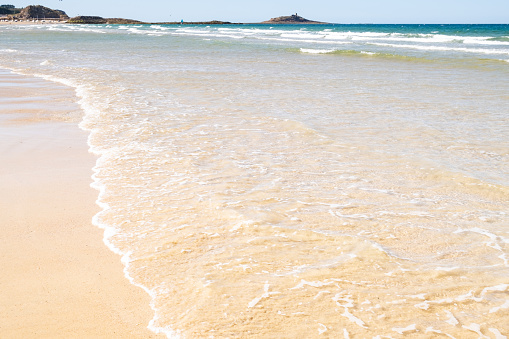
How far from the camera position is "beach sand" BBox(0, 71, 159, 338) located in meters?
2.72

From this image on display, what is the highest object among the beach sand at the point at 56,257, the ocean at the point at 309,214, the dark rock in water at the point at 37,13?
the dark rock in water at the point at 37,13

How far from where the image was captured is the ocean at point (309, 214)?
9.24ft

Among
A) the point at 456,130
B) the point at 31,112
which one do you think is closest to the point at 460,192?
the point at 456,130

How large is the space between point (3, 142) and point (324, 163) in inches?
166

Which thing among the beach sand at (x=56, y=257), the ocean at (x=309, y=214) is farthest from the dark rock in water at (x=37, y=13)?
the beach sand at (x=56, y=257)

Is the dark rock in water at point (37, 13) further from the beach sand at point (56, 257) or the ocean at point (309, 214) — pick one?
the beach sand at point (56, 257)

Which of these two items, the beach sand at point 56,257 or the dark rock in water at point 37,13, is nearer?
the beach sand at point 56,257

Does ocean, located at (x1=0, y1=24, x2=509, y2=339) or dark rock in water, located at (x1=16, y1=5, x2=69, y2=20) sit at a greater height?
dark rock in water, located at (x1=16, y1=5, x2=69, y2=20)

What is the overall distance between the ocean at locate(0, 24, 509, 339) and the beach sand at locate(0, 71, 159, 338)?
146 mm

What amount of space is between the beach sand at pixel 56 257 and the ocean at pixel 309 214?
5.8 inches

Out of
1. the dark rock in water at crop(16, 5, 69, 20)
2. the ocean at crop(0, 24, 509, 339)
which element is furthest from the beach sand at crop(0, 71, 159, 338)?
the dark rock in water at crop(16, 5, 69, 20)

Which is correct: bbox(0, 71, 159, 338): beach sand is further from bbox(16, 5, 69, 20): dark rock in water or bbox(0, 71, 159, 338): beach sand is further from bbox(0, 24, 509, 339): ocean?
bbox(16, 5, 69, 20): dark rock in water

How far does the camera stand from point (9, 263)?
338cm

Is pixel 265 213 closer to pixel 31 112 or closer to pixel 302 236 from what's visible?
pixel 302 236
